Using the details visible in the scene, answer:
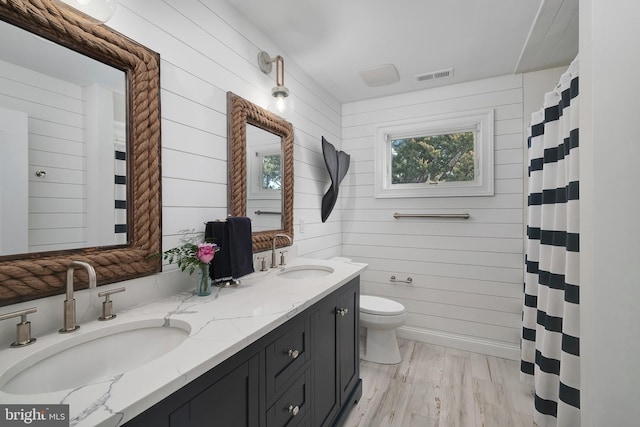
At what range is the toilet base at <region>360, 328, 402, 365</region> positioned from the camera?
237cm

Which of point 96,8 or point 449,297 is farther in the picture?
point 449,297

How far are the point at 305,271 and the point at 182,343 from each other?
1.20 metres

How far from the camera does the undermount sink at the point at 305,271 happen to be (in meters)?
1.89

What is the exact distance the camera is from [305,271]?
1980 mm

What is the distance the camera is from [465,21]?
179 cm

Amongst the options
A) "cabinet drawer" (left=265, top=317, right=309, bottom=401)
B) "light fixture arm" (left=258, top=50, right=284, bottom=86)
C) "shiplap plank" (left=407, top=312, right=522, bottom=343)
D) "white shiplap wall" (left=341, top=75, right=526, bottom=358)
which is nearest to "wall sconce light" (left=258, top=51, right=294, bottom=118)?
"light fixture arm" (left=258, top=50, right=284, bottom=86)

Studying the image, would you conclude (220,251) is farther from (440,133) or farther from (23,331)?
(440,133)

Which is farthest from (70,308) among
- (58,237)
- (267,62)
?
(267,62)

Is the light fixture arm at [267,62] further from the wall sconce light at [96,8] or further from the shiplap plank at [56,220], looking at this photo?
the shiplap plank at [56,220]

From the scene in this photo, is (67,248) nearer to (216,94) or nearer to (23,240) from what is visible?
(23,240)

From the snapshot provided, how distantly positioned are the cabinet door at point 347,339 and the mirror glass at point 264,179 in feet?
2.26

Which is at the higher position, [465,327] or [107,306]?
[107,306]

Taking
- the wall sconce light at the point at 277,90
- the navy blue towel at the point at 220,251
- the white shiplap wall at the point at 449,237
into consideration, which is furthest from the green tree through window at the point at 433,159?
the navy blue towel at the point at 220,251

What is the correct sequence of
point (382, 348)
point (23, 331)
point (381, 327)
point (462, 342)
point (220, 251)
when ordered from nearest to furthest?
point (23, 331) → point (220, 251) → point (381, 327) → point (382, 348) → point (462, 342)
